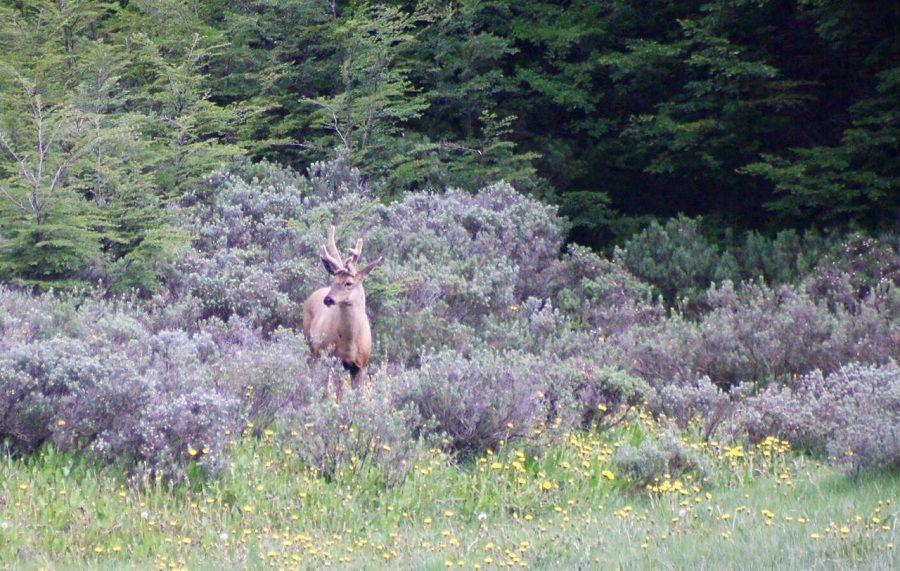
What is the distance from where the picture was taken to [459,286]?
44.2ft

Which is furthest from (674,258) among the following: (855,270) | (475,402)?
(475,402)

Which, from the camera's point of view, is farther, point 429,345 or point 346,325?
point 429,345

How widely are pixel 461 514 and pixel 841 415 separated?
3.20 metres

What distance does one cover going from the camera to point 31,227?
12.0m

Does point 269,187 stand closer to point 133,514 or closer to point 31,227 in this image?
point 31,227

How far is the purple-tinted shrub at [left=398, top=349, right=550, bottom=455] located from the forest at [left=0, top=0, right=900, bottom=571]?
3cm

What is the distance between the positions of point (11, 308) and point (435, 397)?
493 cm

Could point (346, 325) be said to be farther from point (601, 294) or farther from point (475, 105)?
point (475, 105)

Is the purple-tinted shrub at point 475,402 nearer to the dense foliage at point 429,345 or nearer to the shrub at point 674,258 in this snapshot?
the dense foliage at point 429,345

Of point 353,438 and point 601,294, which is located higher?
point 353,438

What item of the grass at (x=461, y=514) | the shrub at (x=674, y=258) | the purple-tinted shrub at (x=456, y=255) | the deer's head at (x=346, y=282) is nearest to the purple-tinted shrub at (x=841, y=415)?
the grass at (x=461, y=514)

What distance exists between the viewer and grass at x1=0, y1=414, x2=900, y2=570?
5.80 m

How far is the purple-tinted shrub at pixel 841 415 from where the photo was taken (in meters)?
7.06

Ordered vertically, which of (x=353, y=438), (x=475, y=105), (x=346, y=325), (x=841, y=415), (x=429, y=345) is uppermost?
(x=475, y=105)
